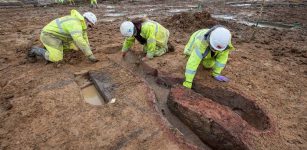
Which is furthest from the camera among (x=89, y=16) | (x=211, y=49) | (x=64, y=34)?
(x=64, y=34)

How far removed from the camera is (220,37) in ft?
12.1

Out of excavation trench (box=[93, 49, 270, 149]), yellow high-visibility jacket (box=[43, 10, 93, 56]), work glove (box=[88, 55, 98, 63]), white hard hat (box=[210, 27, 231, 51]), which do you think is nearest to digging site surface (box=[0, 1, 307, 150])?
excavation trench (box=[93, 49, 270, 149])

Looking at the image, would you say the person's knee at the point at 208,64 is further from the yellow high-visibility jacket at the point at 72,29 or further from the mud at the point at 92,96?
the yellow high-visibility jacket at the point at 72,29

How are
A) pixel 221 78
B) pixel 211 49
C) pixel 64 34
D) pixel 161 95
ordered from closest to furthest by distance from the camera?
1. pixel 211 49
2. pixel 221 78
3. pixel 161 95
4. pixel 64 34

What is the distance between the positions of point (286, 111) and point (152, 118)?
2206 mm

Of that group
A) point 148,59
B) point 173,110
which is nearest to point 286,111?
point 173,110

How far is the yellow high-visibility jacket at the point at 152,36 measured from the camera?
5.38 meters

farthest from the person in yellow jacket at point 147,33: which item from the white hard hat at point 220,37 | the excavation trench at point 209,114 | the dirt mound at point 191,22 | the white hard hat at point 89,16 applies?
the dirt mound at point 191,22

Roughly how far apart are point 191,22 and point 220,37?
5.58 m

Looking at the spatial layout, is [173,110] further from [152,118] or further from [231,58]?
[231,58]

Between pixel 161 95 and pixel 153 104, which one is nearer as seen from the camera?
pixel 153 104

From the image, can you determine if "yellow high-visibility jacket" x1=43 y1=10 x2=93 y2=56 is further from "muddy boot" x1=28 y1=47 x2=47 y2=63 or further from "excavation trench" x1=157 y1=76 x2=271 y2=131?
"excavation trench" x1=157 y1=76 x2=271 y2=131

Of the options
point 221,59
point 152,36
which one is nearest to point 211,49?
point 221,59

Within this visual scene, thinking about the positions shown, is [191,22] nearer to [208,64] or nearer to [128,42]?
[128,42]
